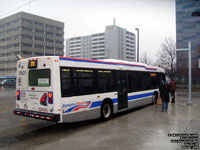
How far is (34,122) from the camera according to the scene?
8898mm

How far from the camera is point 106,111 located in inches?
354

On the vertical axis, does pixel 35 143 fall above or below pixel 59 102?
below

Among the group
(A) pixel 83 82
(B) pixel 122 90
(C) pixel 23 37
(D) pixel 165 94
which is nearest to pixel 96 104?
(A) pixel 83 82

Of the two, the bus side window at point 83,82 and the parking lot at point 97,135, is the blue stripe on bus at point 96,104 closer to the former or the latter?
the bus side window at point 83,82

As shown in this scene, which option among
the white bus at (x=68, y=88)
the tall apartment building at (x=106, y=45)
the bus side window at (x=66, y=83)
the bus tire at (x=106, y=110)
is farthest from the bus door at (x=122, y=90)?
the tall apartment building at (x=106, y=45)

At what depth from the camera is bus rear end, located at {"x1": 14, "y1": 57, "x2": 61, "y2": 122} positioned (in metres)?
6.54

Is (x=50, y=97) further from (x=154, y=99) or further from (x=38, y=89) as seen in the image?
(x=154, y=99)

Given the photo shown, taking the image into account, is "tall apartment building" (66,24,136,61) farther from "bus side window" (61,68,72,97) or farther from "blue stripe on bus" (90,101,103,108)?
"bus side window" (61,68,72,97)

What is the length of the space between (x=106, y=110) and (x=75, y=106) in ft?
7.45

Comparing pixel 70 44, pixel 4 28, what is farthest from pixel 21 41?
pixel 70 44

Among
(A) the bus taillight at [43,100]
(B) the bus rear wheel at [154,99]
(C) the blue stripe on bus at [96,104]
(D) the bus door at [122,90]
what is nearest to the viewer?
(A) the bus taillight at [43,100]

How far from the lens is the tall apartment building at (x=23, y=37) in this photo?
75.2 m

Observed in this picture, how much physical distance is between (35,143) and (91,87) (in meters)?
3.18

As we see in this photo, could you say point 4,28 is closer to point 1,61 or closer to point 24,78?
point 1,61
